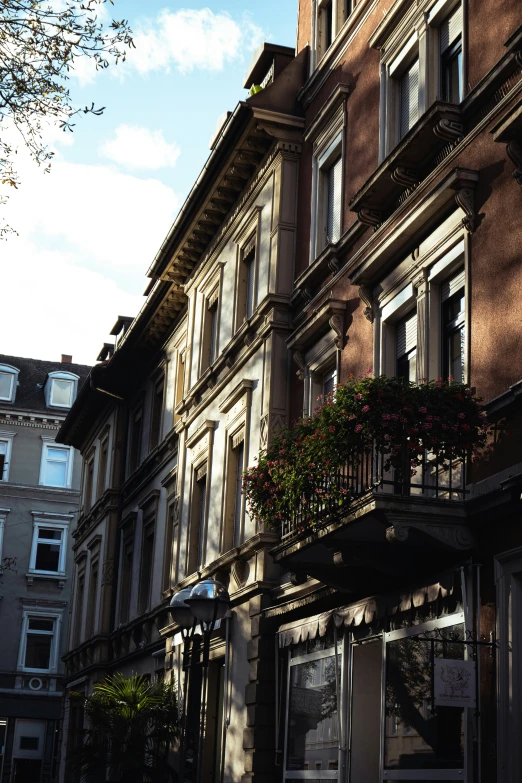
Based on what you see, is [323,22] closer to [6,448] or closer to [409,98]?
→ [409,98]

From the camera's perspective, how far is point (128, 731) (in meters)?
19.3

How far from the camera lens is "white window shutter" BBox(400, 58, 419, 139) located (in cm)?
1523

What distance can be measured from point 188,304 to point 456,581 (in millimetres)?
15263

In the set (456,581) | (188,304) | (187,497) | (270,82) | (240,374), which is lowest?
(456,581)

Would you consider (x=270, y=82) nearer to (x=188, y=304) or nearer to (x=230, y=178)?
(x=230, y=178)

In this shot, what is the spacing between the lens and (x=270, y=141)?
20.3 metres

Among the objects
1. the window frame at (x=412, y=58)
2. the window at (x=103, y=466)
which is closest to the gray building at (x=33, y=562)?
the window at (x=103, y=466)

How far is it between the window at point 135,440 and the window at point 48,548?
17.9 metres

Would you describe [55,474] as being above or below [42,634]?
above

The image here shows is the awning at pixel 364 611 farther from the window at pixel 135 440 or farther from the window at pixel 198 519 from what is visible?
the window at pixel 135 440

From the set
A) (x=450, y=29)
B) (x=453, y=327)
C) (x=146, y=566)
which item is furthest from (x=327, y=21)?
(x=146, y=566)

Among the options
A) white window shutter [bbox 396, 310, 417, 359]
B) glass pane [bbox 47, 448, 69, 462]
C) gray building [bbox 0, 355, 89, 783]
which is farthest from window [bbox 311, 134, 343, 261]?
glass pane [bbox 47, 448, 69, 462]

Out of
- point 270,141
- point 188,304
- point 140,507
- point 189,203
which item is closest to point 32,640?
point 140,507

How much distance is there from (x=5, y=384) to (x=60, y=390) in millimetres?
2380
